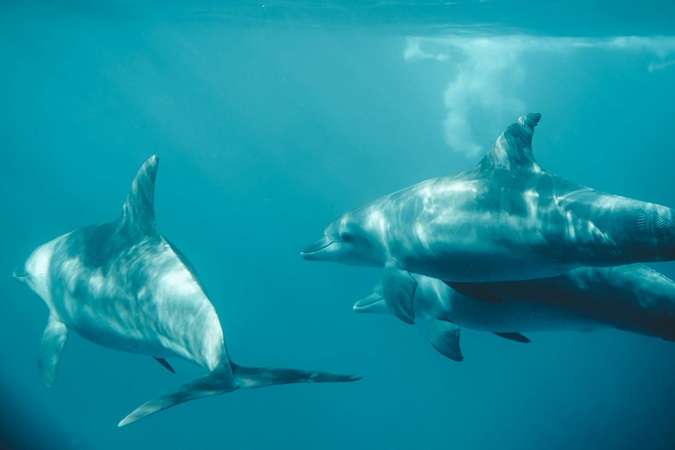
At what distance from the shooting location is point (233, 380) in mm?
4664

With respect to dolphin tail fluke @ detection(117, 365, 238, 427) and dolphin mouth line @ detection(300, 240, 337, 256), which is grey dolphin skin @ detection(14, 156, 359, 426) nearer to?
dolphin tail fluke @ detection(117, 365, 238, 427)

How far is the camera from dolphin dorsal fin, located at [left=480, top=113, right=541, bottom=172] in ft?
18.5

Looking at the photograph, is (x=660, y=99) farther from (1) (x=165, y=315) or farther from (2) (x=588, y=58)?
(1) (x=165, y=315)

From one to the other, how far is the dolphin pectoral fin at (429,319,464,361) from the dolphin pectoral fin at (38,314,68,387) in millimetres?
6167

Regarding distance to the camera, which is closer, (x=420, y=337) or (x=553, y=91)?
(x=420, y=337)

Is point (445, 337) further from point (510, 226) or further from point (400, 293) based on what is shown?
point (510, 226)

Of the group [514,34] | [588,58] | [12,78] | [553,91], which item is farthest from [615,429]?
[12,78]

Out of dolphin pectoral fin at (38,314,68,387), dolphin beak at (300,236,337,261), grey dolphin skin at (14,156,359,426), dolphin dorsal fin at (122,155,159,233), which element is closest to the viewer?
grey dolphin skin at (14,156,359,426)

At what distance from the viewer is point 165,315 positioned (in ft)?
18.4

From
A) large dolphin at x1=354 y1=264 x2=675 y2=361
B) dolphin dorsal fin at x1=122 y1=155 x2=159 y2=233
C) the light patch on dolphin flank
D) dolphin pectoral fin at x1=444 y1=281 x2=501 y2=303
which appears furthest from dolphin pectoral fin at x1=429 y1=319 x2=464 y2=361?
dolphin dorsal fin at x1=122 y1=155 x2=159 y2=233

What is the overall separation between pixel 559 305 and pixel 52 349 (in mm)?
8141

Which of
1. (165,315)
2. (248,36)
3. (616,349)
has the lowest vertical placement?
(616,349)

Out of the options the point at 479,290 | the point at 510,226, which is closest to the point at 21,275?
the point at 479,290

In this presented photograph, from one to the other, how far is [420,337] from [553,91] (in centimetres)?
3265
